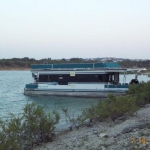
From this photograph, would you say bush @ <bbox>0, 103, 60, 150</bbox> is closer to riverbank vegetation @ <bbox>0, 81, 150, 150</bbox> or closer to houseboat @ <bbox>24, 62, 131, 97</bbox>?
riverbank vegetation @ <bbox>0, 81, 150, 150</bbox>

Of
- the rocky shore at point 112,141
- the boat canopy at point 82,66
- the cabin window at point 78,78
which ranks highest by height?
the boat canopy at point 82,66

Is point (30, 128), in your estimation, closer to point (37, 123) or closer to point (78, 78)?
point (37, 123)

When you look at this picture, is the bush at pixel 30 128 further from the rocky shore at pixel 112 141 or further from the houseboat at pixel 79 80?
the houseboat at pixel 79 80

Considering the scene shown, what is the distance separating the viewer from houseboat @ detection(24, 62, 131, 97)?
2436cm

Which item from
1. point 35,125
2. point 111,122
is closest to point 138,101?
point 111,122

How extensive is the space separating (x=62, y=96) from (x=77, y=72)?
7.42 feet

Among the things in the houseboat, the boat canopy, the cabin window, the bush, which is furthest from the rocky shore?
the boat canopy

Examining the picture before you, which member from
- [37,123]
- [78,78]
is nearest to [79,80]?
[78,78]

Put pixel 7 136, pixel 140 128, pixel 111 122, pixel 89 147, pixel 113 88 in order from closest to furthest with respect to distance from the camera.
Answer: pixel 89 147 → pixel 7 136 → pixel 140 128 → pixel 111 122 → pixel 113 88

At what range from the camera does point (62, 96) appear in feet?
82.7

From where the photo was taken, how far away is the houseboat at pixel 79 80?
79.9ft

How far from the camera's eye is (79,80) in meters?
25.1

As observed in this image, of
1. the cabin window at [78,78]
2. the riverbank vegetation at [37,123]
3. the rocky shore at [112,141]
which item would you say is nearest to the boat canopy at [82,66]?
the cabin window at [78,78]

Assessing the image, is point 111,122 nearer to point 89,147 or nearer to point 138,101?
point 89,147
